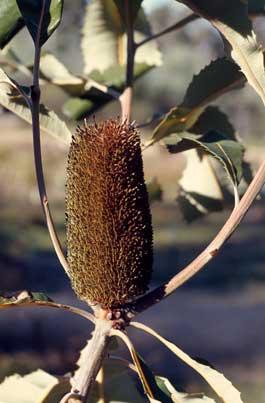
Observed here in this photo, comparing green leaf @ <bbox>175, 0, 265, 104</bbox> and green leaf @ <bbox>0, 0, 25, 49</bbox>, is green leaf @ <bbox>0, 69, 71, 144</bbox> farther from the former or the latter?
green leaf @ <bbox>175, 0, 265, 104</bbox>

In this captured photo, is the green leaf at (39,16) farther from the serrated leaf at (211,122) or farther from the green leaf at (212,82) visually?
the serrated leaf at (211,122)

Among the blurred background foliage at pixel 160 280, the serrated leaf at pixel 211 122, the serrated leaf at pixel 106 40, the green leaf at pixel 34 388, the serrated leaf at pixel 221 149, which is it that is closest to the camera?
the serrated leaf at pixel 221 149

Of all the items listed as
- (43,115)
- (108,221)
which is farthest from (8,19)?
(108,221)

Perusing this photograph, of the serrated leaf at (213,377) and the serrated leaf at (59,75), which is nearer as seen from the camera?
the serrated leaf at (213,377)

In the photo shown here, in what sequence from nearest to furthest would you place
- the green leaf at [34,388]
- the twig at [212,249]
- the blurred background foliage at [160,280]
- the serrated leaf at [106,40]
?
the twig at [212,249] < the green leaf at [34,388] < the serrated leaf at [106,40] < the blurred background foliage at [160,280]

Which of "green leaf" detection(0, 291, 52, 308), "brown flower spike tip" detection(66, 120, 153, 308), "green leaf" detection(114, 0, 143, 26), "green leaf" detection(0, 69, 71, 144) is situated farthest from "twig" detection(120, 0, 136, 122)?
"green leaf" detection(0, 291, 52, 308)

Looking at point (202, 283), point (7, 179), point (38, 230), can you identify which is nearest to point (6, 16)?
point (202, 283)

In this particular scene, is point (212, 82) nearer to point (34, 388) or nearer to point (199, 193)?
point (199, 193)

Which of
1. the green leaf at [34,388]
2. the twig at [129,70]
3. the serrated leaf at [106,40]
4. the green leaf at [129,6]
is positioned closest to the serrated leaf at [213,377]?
the green leaf at [34,388]
